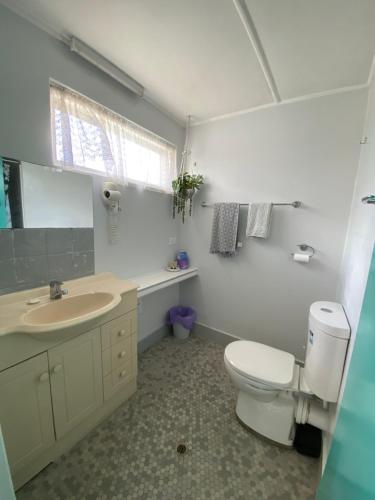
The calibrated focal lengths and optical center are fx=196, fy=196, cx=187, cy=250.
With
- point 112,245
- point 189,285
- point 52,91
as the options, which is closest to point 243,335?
point 189,285

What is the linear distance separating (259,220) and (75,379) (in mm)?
1843

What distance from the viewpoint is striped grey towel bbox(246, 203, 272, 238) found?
5.97 feet

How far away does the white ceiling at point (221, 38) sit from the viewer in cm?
100

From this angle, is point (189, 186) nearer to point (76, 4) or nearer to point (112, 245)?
point (112, 245)

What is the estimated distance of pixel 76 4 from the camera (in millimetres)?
1014

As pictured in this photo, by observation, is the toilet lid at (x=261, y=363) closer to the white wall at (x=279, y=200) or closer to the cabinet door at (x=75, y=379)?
the white wall at (x=279, y=200)

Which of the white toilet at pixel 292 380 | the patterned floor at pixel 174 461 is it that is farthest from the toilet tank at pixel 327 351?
the patterned floor at pixel 174 461

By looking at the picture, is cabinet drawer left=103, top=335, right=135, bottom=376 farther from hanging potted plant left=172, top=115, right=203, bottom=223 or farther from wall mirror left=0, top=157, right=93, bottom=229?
hanging potted plant left=172, top=115, right=203, bottom=223

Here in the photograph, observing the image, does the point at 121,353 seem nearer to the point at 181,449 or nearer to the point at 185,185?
the point at 181,449

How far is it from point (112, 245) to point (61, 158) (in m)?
0.73

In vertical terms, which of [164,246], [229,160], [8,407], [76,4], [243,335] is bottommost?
[243,335]

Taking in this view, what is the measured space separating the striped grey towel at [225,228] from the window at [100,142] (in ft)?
2.35

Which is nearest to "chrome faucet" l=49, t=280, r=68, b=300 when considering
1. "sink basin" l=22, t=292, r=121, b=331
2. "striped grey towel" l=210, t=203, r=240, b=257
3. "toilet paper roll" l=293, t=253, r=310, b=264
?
"sink basin" l=22, t=292, r=121, b=331

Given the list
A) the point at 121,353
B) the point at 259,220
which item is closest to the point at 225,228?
the point at 259,220
